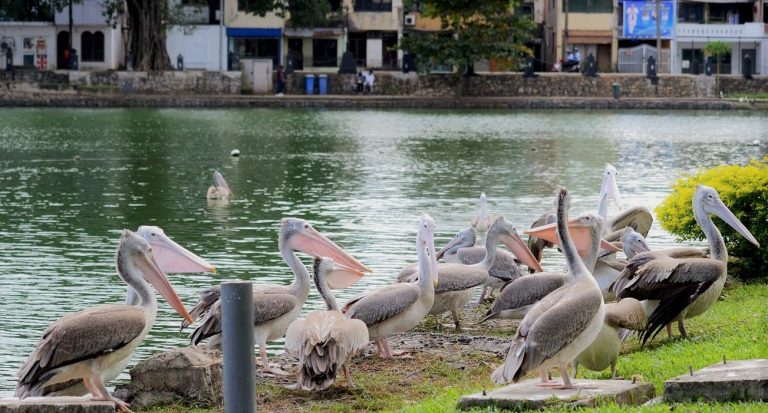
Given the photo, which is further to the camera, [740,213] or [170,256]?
[740,213]

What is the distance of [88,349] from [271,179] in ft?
73.6

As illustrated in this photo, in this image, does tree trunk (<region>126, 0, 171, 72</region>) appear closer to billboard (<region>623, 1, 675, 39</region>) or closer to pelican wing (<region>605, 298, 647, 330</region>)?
billboard (<region>623, 1, 675, 39</region>)

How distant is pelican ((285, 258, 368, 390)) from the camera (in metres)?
Answer: 10.2

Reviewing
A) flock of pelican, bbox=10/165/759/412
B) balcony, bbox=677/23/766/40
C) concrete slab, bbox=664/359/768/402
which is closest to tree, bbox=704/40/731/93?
balcony, bbox=677/23/766/40

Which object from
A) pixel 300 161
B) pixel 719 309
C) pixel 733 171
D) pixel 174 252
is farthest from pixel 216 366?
pixel 300 161

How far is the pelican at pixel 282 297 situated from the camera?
11.4 meters

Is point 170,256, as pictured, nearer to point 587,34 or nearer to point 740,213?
point 740,213

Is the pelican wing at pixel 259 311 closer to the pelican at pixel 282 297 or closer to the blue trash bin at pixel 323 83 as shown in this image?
the pelican at pixel 282 297

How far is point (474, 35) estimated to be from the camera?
6850cm

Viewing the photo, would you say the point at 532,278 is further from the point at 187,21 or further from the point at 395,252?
the point at 187,21

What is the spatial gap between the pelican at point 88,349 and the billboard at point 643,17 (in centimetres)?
7451

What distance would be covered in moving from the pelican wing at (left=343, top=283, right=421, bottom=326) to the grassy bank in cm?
42

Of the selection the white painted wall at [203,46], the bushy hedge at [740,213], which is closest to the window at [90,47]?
the white painted wall at [203,46]

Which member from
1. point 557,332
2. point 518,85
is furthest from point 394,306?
point 518,85
